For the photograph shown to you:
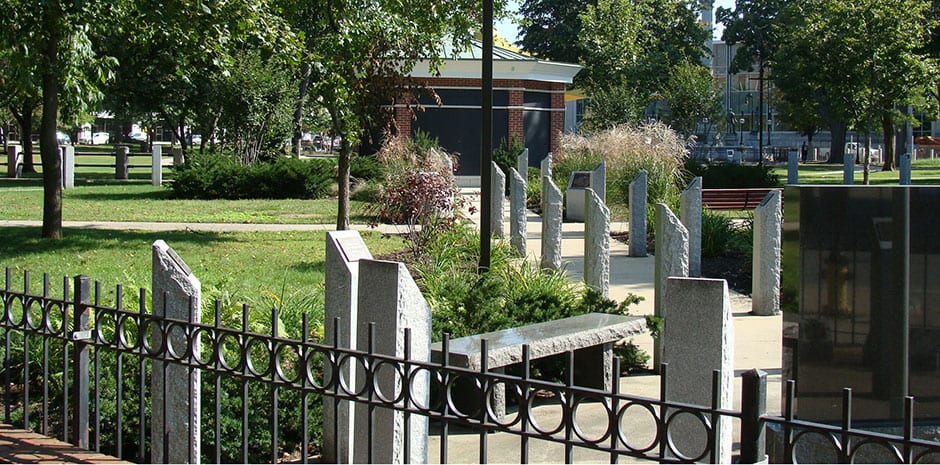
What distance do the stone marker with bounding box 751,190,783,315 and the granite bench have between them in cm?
368

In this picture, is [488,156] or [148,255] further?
[148,255]

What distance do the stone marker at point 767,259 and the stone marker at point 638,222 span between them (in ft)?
16.4

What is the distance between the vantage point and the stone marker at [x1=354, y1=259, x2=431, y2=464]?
5.03 m

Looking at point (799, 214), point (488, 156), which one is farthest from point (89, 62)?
point (799, 214)

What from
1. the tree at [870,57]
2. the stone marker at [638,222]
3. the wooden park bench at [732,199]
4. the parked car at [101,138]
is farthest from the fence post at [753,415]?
the parked car at [101,138]

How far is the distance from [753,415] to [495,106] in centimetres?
3273

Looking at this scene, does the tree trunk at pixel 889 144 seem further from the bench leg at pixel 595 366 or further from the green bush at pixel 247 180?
the bench leg at pixel 595 366

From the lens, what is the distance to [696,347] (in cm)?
466

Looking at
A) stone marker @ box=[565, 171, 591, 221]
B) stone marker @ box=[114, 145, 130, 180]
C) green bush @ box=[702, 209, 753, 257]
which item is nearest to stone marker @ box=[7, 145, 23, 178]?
stone marker @ box=[114, 145, 130, 180]

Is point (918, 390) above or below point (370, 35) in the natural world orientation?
below

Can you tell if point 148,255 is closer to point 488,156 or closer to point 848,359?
point 488,156

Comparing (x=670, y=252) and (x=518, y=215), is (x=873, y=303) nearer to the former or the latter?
(x=670, y=252)

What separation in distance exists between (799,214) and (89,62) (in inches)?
402

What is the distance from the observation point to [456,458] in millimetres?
6176
